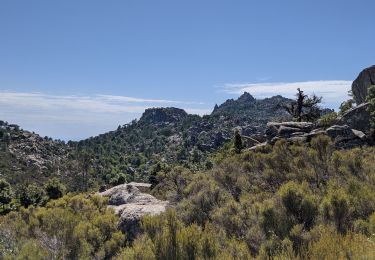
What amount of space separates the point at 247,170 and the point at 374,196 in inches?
320

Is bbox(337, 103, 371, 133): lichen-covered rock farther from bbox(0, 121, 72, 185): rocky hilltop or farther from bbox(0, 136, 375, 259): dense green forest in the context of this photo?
bbox(0, 121, 72, 185): rocky hilltop

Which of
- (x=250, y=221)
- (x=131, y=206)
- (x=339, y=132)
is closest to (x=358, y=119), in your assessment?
(x=339, y=132)

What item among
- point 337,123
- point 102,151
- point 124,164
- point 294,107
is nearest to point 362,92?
point 294,107

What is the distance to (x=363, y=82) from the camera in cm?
4278

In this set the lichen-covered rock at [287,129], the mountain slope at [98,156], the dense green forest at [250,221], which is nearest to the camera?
the dense green forest at [250,221]

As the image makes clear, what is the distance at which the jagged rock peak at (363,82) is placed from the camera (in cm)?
4181

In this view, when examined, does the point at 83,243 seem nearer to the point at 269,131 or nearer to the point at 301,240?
the point at 301,240

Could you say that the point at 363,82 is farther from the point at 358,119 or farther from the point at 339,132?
the point at 339,132

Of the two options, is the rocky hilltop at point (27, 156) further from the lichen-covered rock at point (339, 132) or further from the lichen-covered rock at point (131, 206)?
the lichen-covered rock at point (339, 132)

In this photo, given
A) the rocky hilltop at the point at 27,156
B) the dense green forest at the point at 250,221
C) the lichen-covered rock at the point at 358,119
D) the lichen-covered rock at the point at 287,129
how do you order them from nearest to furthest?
the dense green forest at the point at 250,221 < the lichen-covered rock at the point at 358,119 < the lichen-covered rock at the point at 287,129 < the rocky hilltop at the point at 27,156

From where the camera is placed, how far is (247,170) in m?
16.7

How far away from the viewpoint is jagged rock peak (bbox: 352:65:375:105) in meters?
41.8

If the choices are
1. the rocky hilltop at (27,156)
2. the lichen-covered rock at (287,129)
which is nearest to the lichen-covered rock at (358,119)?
the lichen-covered rock at (287,129)

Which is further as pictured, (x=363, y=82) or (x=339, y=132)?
(x=363, y=82)
